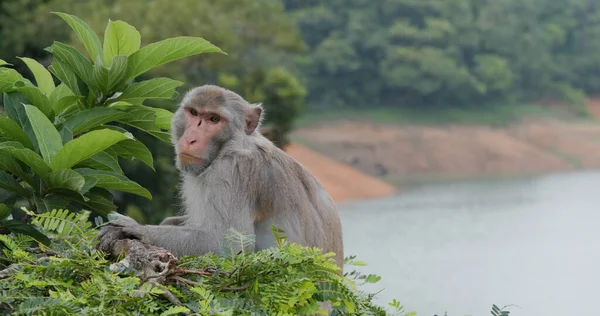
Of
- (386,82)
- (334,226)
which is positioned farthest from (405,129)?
(334,226)

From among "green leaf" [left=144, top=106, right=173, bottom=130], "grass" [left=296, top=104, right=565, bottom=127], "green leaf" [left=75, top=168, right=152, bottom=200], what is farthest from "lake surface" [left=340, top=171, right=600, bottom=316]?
"grass" [left=296, top=104, right=565, bottom=127]

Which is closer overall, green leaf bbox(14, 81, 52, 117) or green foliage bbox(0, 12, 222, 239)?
green foliage bbox(0, 12, 222, 239)

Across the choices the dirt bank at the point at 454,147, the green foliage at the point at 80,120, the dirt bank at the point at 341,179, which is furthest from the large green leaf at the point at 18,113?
the dirt bank at the point at 454,147

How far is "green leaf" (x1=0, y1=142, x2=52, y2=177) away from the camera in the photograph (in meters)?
2.14

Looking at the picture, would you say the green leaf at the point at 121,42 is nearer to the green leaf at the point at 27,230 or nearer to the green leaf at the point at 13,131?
the green leaf at the point at 13,131

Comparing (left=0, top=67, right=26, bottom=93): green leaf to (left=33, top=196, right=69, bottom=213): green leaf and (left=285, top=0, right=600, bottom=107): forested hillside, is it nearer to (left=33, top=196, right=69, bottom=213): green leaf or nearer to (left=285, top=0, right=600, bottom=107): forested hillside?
(left=33, top=196, right=69, bottom=213): green leaf

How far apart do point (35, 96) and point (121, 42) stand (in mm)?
324

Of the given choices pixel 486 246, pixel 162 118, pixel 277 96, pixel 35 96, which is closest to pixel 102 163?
pixel 35 96

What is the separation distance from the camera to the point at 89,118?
242 cm

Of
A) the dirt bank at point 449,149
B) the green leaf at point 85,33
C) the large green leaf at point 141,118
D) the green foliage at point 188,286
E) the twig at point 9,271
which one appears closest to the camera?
the green foliage at point 188,286

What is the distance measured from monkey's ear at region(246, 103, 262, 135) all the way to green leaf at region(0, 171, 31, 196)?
3.92 feet

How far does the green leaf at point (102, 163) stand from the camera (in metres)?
2.33

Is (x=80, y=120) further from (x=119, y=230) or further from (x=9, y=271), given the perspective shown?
(x=9, y=271)

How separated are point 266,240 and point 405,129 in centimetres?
3579
